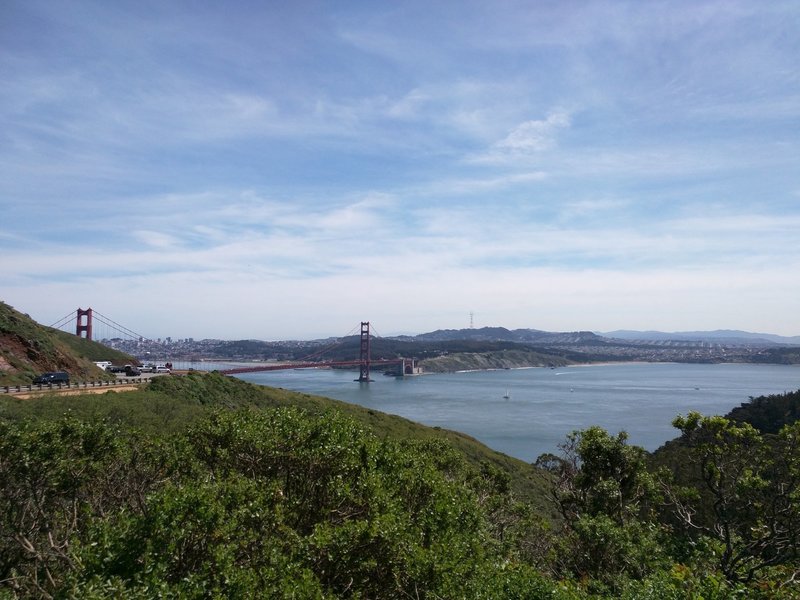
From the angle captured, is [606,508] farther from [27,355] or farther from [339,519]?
[27,355]

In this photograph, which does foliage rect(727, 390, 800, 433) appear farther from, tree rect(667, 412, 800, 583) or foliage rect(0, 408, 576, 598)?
foliage rect(0, 408, 576, 598)

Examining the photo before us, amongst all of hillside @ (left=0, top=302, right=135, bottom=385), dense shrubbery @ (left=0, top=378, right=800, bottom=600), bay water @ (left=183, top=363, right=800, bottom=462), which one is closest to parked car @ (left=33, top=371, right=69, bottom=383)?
hillside @ (left=0, top=302, right=135, bottom=385)

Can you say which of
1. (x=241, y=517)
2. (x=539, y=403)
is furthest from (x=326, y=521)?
(x=539, y=403)

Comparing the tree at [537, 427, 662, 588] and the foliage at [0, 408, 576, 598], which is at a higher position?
the foliage at [0, 408, 576, 598]

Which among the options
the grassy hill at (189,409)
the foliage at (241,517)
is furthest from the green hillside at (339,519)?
the grassy hill at (189,409)

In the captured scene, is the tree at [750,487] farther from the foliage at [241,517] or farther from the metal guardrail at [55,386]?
the metal guardrail at [55,386]

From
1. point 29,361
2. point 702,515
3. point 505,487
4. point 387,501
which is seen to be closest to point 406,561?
point 387,501
